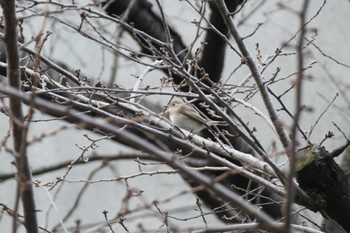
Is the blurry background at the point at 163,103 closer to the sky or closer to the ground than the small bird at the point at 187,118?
closer to the sky

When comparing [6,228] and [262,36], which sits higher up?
[262,36]

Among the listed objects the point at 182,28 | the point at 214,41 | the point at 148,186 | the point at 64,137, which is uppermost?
the point at 182,28

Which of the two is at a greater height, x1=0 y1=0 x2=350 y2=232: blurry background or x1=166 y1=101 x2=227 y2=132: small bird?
x1=0 y1=0 x2=350 y2=232: blurry background

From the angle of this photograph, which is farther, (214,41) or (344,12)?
(344,12)

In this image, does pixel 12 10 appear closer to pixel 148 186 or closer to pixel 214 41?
pixel 214 41

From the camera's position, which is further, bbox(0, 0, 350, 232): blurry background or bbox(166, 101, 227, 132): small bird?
bbox(0, 0, 350, 232): blurry background

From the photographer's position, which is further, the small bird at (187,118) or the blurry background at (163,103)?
the blurry background at (163,103)

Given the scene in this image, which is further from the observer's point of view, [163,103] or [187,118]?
[163,103]

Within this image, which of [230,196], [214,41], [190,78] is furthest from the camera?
[214,41]

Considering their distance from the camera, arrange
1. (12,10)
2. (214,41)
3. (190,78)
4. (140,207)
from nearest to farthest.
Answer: (140,207) → (12,10) → (190,78) → (214,41)

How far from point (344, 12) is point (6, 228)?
2.90 metres

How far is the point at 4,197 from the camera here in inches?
201

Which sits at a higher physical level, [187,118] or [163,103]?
[163,103]

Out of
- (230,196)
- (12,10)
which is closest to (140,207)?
(230,196)
